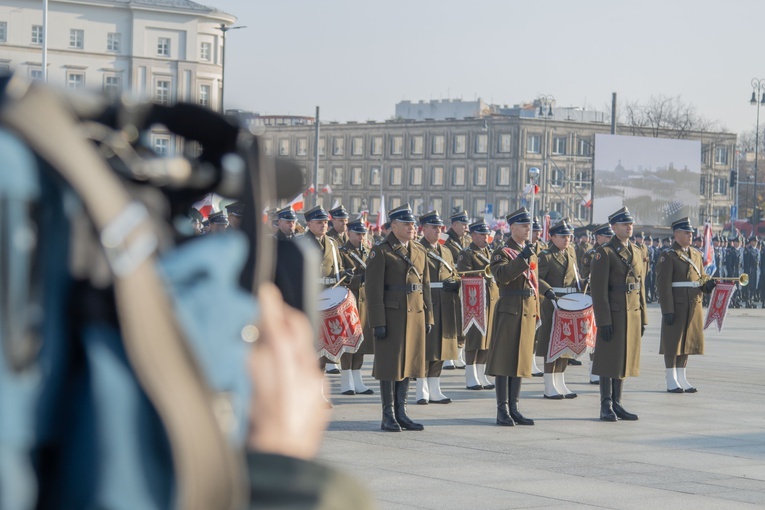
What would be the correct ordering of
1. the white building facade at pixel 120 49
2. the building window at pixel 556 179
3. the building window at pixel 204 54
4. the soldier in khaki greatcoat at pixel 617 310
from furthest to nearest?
1. the building window at pixel 556 179
2. the soldier in khaki greatcoat at pixel 617 310
3. the building window at pixel 204 54
4. the white building facade at pixel 120 49

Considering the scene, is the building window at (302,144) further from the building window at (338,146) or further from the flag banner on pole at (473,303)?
the flag banner on pole at (473,303)

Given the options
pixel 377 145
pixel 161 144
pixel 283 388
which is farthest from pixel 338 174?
pixel 283 388

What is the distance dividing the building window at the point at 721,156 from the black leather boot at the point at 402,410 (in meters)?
97.9

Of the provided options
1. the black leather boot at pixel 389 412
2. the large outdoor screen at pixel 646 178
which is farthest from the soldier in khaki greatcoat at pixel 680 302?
the large outdoor screen at pixel 646 178

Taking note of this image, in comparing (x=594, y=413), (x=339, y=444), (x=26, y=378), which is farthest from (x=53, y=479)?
(x=594, y=413)

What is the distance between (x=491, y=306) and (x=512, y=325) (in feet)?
14.1

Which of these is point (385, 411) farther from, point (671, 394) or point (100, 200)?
point (100, 200)

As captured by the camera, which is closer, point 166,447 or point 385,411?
point 166,447

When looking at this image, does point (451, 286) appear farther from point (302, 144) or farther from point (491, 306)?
point (302, 144)

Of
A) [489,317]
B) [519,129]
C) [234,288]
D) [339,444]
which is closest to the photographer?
[234,288]

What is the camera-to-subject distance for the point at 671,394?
52.1 feet

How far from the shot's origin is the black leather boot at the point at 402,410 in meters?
12.1

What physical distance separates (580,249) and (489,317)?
10444mm

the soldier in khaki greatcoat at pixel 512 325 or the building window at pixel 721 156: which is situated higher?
the building window at pixel 721 156
